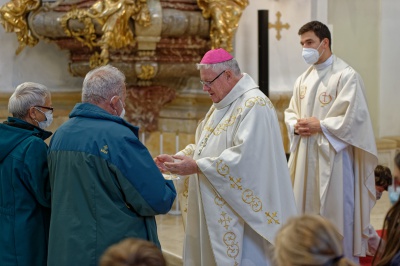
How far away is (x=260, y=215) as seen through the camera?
4555 millimetres

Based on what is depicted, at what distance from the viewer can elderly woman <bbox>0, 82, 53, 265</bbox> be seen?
13.6ft

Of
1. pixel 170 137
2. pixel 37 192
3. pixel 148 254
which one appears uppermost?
pixel 148 254

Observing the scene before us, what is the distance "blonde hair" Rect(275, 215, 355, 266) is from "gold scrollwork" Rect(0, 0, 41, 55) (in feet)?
19.2

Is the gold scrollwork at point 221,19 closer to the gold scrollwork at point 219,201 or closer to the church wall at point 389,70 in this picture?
the church wall at point 389,70

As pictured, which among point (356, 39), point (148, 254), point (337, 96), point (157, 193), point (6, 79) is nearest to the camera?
point (148, 254)

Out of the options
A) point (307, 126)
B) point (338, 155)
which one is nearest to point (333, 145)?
point (338, 155)

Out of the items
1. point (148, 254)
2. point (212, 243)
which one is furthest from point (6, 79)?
point (148, 254)

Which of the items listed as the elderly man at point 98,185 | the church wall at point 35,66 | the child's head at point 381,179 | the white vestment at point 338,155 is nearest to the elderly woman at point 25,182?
the elderly man at point 98,185

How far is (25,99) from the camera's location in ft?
14.0

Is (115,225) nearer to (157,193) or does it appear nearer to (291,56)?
(157,193)

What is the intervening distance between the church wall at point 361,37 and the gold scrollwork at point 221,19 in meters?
2.35

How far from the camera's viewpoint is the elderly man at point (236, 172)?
4.54 meters

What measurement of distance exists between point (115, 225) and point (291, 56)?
4.98 m

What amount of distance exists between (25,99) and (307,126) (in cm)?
236
